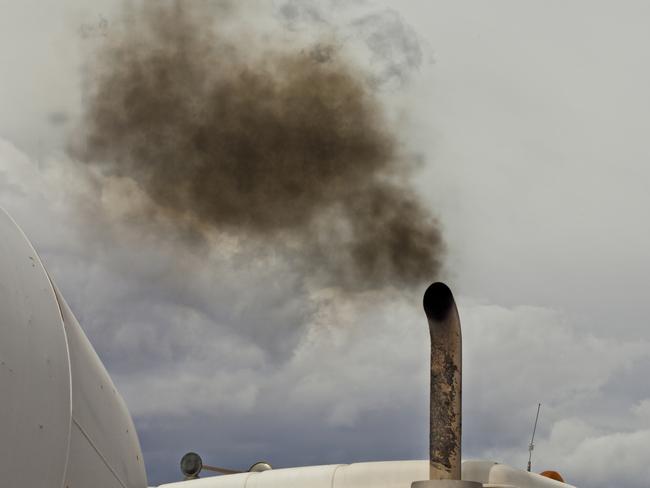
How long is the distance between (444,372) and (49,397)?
6.24m

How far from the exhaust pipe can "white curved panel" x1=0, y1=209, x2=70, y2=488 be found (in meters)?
5.81

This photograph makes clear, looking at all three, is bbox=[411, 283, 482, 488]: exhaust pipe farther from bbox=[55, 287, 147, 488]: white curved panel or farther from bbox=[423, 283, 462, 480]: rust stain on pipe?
bbox=[55, 287, 147, 488]: white curved panel

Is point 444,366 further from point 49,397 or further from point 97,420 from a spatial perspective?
point 49,397

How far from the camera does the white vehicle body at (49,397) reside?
3371 mm

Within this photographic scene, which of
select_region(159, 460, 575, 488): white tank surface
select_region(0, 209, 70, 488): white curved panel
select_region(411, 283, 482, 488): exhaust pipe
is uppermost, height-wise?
select_region(411, 283, 482, 488): exhaust pipe

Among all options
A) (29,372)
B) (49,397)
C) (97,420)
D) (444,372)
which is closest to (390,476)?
(444,372)

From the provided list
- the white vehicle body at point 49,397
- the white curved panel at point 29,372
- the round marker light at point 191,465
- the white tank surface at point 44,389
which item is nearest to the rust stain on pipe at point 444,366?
the round marker light at point 191,465

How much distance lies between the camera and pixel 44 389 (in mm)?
3594

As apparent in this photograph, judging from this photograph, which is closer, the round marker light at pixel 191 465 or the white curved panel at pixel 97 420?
the white curved panel at pixel 97 420

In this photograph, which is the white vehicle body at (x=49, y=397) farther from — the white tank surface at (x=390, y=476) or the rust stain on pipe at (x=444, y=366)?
the rust stain on pipe at (x=444, y=366)

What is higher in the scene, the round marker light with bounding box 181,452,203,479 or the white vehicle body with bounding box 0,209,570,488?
the round marker light with bounding box 181,452,203,479

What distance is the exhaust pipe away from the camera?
9.18 m

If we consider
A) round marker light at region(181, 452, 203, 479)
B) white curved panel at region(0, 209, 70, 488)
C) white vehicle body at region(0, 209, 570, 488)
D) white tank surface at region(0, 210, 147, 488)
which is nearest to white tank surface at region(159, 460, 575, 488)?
round marker light at region(181, 452, 203, 479)

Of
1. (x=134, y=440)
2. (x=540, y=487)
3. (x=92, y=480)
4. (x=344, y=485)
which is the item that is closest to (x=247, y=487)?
(x=344, y=485)
